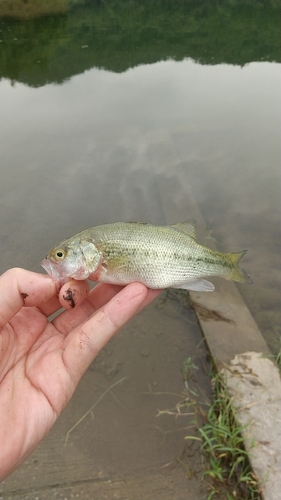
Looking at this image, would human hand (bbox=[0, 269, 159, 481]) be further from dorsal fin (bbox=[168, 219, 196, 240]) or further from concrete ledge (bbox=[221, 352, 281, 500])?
concrete ledge (bbox=[221, 352, 281, 500])

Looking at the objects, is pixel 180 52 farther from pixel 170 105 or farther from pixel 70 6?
pixel 70 6

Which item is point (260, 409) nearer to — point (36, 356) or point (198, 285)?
point (198, 285)

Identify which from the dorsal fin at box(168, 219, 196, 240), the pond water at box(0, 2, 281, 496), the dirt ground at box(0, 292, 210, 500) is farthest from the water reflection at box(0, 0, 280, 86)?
the dorsal fin at box(168, 219, 196, 240)

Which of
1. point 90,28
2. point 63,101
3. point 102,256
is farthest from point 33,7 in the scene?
point 102,256

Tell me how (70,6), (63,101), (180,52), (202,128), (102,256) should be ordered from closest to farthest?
(102,256)
(202,128)
(63,101)
(180,52)
(70,6)

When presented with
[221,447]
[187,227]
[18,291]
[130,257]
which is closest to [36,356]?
[18,291]

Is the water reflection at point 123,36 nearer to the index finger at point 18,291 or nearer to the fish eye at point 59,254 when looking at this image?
the fish eye at point 59,254
